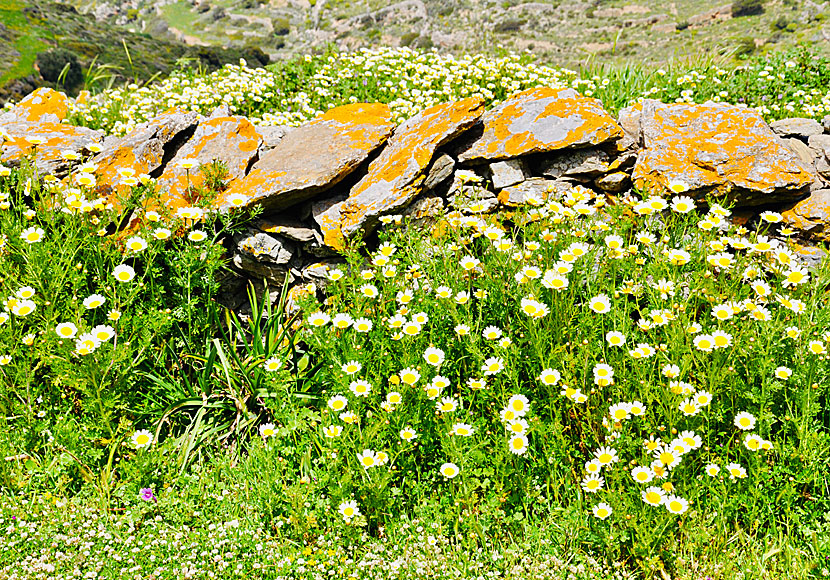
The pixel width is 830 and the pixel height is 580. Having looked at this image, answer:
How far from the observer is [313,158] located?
14.8 ft

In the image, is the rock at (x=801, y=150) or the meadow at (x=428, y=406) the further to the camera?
the rock at (x=801, y=150)

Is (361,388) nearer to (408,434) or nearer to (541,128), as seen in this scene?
(408,434)

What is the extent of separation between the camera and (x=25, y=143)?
15.8 ft

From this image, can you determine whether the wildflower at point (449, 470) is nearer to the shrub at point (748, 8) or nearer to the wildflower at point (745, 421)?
the wildflower at point (745, 421)

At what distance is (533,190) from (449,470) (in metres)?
2.37

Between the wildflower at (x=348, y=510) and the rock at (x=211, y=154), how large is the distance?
242 centimetres

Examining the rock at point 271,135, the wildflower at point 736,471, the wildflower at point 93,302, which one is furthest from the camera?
the rock at point 271,135

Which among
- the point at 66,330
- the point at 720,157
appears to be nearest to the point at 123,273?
the point at 66,330

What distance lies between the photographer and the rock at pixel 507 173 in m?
4.48

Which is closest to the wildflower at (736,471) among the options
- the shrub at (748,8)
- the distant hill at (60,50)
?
the distant hill at (60,50)

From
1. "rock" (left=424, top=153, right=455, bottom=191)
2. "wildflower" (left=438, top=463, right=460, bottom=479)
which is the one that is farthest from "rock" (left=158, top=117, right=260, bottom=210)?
→ "wildflower" (left=438, top=463, right=460, bottom=479)

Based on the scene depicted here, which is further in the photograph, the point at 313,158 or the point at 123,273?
the point at 313,158

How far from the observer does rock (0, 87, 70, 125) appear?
5539mm

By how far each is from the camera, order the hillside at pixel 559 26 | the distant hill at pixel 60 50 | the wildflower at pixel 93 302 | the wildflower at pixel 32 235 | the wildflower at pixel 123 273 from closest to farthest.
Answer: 1. the wildflower at pixel 93 302
2. the wildflower at pixel 123 273
3. the wildflower at pixel 32 235
4. the distant hill at pixel 60 50
5. the hillside at pixel 559 26
